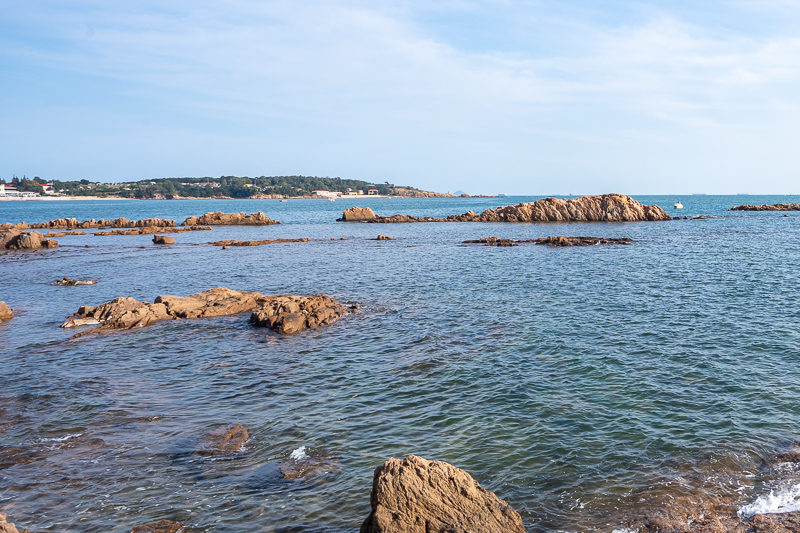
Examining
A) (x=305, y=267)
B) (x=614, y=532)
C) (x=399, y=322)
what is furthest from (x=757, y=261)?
(x=614, y=532)

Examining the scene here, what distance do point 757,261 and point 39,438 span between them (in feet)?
163

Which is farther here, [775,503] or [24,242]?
[24,242]

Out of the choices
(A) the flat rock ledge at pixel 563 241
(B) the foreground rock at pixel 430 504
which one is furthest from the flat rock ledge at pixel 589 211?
(B) the foreground rock at pixel 430 504

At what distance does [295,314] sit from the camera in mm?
25703

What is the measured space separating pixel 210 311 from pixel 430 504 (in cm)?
2245

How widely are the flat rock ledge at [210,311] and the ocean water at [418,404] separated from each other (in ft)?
3.36

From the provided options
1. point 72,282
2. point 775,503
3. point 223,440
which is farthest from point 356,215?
point 775,503

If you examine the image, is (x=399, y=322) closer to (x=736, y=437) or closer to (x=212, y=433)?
(x=212, y=433)

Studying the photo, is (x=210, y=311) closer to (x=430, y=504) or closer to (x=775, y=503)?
(x=430, y=504)

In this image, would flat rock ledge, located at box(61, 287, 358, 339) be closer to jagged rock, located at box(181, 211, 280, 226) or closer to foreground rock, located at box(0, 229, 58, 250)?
foreground rock, located at box(0, 229, 58, 250)

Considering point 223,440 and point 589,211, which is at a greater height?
point 589,211

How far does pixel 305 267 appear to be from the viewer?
4769cm

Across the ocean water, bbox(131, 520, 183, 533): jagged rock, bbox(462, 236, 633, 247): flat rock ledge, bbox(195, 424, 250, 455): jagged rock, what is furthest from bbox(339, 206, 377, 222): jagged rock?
bbox(131, 520, 183, 533): jagged rock

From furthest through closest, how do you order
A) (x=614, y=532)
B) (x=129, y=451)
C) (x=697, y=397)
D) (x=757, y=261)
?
(x=757, y=261), (x=697, y=397), (x=129, y=451), (x=614, y=532)
